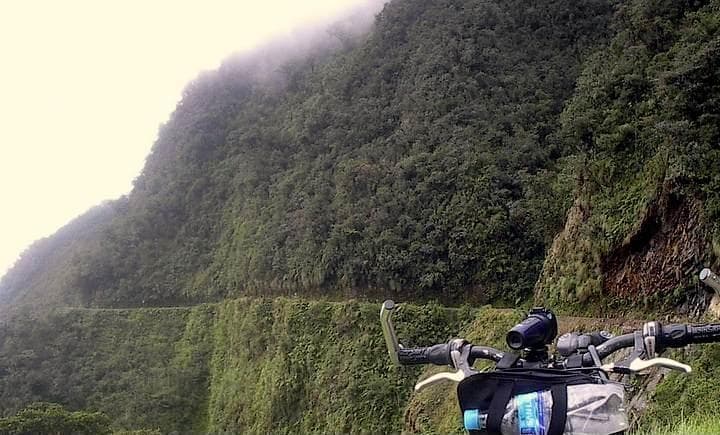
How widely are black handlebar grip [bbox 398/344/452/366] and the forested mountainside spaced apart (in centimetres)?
1205

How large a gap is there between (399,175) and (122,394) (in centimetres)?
1113

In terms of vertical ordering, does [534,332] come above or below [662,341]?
above

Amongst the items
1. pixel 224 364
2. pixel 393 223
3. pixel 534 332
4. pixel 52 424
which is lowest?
pixel 224 364

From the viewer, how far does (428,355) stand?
6.61 ft

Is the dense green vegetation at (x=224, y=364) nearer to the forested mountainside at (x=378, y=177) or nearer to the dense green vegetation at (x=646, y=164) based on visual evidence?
the forested mountainside at (x=378, y=177)

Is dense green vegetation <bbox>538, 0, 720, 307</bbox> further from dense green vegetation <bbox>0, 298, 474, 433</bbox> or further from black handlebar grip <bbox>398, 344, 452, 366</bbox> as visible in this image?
black handlebar grip <bbox>398, 344, 452, 366</bbox>

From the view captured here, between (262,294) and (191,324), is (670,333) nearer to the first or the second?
(262,294)

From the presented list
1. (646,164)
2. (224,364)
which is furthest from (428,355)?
(224,364)

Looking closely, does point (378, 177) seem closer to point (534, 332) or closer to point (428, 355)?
point (428, 355)

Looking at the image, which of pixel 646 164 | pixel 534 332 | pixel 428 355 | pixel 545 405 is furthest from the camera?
pixel 646 164

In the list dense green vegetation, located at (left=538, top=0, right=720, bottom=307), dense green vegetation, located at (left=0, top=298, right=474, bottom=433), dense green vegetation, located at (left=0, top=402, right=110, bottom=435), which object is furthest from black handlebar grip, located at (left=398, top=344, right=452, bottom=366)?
dense green vegetation, located at (left=0, top=402, right=110, bottom=435)

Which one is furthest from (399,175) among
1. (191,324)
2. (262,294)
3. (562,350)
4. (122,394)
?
(562,350)

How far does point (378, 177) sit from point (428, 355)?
686 inches

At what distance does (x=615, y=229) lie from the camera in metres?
10.6
